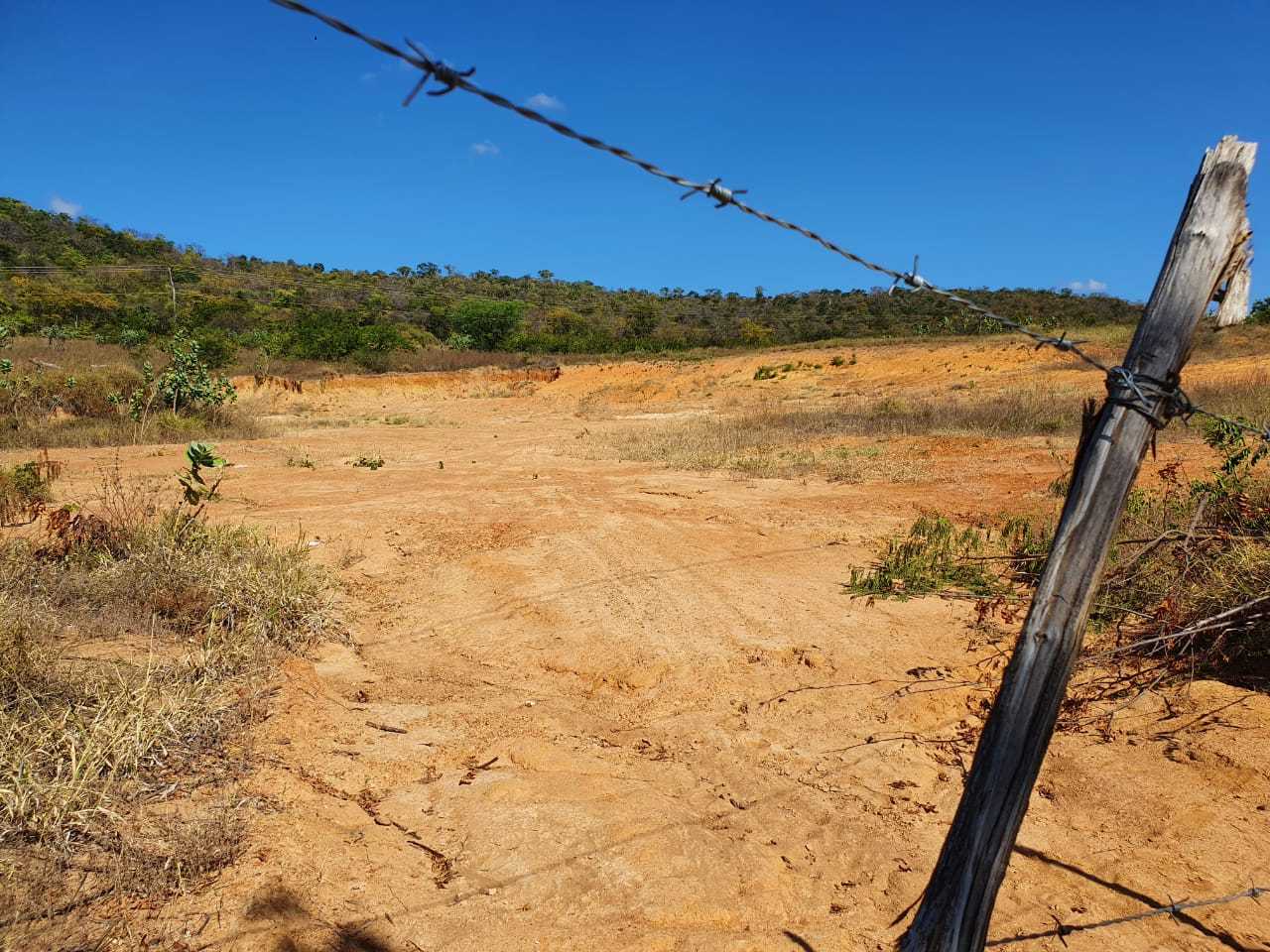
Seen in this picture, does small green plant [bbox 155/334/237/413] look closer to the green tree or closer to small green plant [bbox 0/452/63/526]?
small green plant [bbox 0/452/63/526]

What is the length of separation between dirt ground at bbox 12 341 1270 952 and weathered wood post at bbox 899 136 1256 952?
123 centimetres

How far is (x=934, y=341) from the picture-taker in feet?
→ 95.0

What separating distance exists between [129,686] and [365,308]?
5151cm

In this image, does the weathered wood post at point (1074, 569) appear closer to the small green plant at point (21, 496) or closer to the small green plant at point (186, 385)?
the small green plant at point (21, 496)

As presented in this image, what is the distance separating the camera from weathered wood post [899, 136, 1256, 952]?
66.7 inches

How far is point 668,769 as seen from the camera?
155 inches

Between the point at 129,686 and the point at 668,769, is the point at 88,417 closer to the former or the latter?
the point at 129,686

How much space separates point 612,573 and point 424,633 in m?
1.76

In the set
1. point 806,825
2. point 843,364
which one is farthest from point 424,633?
point 843,364

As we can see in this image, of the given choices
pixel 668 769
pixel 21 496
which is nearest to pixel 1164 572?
pixel 668 769

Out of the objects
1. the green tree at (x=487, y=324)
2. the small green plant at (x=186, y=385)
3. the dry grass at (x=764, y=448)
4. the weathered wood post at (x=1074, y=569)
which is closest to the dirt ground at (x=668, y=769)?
the weathered wood post at (x=1074, y=569)

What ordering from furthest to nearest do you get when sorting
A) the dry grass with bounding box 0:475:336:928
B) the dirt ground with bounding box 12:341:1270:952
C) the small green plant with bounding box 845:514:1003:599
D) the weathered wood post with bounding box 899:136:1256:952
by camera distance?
1. the small green plant with bounding box 845:514:1003:599
2. the dirt ground with bounding box 12:341:1270:952
3. the dry grass with bounding box 0:475:336:928
4. the weathered wood post with bounding box 899:136:1256:952

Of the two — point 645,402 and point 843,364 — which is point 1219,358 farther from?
point 645,402

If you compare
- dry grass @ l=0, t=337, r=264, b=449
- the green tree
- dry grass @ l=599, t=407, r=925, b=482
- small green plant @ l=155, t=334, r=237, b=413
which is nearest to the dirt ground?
dry grass @ l=599, t=407, r=925, b=482
